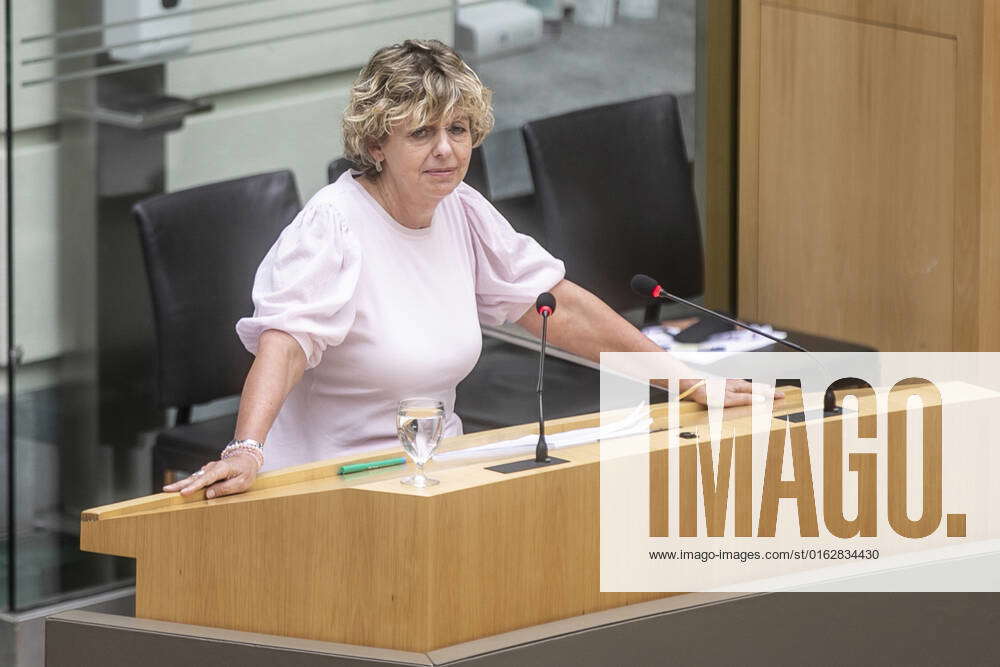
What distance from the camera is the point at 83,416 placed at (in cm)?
412

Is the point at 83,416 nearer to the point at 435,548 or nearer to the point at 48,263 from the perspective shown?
the point at 48,263

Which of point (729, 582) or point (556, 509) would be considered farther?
point (729, 582)

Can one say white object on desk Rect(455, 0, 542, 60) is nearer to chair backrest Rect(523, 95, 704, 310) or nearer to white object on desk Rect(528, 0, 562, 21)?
white object on desk Rect(528, 0, 562, 21)

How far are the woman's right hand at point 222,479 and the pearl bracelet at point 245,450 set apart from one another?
1.4 inches

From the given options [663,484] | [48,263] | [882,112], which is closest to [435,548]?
[663,484]

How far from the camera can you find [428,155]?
2.87 metres

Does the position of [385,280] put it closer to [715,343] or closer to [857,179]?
[715,343]

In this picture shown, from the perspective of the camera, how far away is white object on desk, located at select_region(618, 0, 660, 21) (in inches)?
193

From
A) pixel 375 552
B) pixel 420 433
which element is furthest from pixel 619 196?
pixel 375 552

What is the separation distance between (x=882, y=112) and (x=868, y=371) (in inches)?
25.7

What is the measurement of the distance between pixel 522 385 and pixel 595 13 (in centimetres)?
124

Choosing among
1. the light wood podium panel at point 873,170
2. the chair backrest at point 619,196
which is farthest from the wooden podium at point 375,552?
the chair backrest at point 619,196

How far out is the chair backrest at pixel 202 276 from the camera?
148 inches

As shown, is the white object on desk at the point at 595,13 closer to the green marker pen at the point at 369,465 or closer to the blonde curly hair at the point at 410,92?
the blonde curly hair at the point at 410,92
